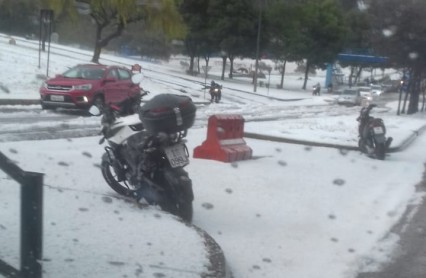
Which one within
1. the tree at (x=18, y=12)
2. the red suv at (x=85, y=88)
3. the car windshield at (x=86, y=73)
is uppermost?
the tree at (x=18, y=12)

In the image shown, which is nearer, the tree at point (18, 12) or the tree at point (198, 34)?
the tree at point (18, 12)

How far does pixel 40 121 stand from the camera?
2125 centimetres

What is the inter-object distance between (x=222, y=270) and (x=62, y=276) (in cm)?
149

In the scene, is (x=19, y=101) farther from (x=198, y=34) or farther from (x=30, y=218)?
(x=30, y=218)

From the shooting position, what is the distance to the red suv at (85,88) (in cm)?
2603

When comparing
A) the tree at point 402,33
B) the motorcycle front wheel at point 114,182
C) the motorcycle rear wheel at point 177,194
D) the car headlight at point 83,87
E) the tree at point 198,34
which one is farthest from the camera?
the tree at point 198,34

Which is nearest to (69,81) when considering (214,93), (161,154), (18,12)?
(18,12)

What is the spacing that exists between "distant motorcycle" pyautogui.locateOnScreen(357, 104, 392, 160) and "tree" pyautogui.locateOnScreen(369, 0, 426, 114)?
740 inches

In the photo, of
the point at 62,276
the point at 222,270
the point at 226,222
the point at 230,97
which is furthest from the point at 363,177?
the point at 230,97

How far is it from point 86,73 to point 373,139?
39.1 feet

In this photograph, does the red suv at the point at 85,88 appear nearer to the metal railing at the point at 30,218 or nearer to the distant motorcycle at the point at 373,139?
the distant motorcycle at the point at 373,139

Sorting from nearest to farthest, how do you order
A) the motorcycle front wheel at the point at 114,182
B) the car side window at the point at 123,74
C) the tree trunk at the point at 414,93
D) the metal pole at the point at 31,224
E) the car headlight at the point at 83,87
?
the metal pole at the point at 31,224
the motorcycle front wheel at the point at 114,182
the car headlight at the point at 83,87
the car side window at the point at 123,74
the tree trunk at the point at 414,93

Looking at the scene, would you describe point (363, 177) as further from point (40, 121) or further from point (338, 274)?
point (40, 121)

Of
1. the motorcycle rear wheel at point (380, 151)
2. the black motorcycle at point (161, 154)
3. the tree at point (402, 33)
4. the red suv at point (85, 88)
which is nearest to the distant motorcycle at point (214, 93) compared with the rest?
the tree at point (402, 33)
